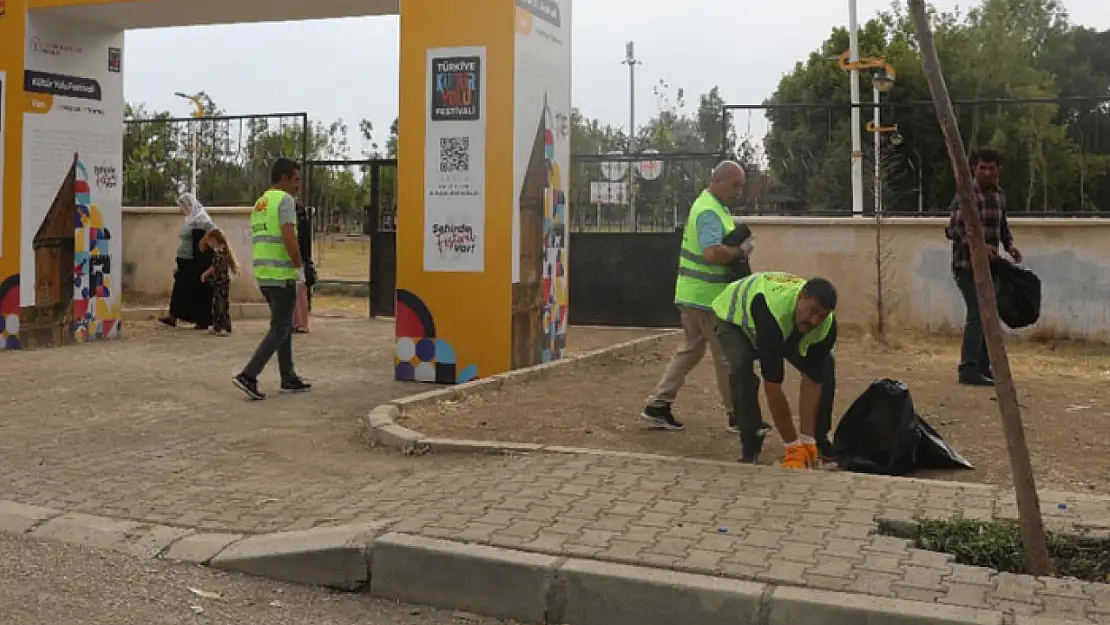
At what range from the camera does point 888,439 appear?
20.0ft

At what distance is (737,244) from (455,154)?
3.18 m

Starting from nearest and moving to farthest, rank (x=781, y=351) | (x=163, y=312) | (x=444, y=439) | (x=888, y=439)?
(x=781, y=351), (x=888, y=439), (x=444, y=439), (x=163, y=312)

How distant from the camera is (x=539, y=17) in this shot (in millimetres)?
9656

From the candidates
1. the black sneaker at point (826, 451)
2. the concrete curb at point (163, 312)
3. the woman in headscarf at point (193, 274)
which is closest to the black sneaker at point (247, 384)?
the black sneaker at point (826, 451)

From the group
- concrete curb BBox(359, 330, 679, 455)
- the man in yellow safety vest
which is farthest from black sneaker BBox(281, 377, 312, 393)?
the man in yellow safety vest

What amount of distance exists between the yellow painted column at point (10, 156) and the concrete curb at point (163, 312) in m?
3.50

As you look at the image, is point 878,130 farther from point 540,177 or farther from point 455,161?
point 455,161

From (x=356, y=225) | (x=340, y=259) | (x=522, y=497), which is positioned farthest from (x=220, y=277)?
(x=522, y=497)

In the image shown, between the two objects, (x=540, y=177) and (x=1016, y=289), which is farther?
(x=540, y=177)

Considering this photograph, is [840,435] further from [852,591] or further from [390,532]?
[390,532]

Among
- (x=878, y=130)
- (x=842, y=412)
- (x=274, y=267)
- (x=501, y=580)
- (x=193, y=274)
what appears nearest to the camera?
(x=501, y=580)

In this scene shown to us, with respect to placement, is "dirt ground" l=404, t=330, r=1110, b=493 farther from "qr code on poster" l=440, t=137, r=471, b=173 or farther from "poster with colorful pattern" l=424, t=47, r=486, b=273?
"qr code on poster" l=440, t=137, r=471, b=173

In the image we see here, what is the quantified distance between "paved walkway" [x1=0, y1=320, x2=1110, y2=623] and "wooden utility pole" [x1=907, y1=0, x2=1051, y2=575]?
0.22 meters

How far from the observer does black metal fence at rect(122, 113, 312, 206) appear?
56.4 ft
